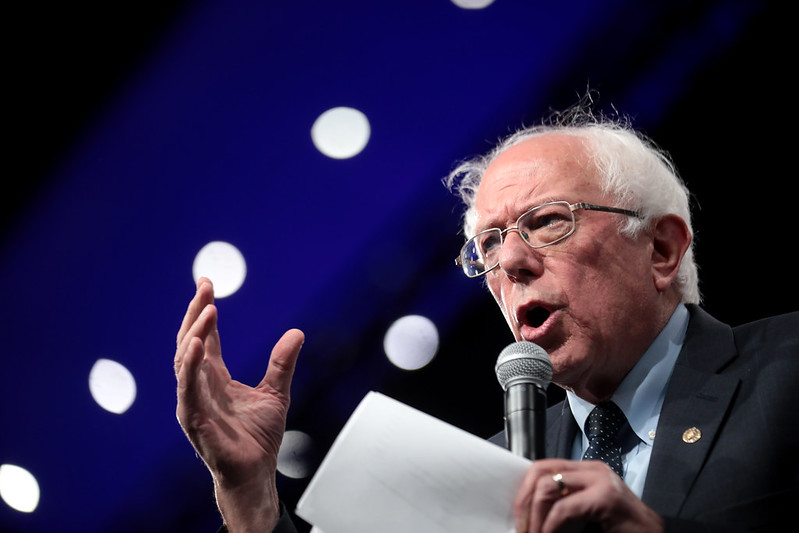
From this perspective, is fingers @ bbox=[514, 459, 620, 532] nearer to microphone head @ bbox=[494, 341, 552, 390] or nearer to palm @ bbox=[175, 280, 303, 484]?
microphone head @ bbox=[494, 341, 552, 390]

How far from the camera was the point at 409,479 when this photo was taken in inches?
37.2

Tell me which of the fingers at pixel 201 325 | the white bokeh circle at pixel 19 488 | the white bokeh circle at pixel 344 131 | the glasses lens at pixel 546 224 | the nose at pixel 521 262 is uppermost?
the white bokeh circle at pixel 344 131

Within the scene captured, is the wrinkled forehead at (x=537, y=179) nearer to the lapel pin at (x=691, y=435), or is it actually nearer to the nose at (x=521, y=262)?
the nose at (x=521, y=262)

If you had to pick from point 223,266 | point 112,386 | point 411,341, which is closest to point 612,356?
point 411,341

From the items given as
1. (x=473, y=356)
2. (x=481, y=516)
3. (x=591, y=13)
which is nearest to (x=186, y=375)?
(x=481, y=516)

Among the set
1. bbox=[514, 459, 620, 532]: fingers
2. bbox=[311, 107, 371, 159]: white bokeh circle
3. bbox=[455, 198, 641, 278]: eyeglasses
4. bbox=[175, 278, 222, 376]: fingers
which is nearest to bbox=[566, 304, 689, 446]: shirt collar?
bbox=[455, 198, 641, 278]: eyeglasses

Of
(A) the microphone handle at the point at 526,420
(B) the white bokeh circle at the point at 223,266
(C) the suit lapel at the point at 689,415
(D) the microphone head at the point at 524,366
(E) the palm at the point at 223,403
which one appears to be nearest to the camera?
(A) the microphone handle at the point at 526,420

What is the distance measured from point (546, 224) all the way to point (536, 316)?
0.26 m

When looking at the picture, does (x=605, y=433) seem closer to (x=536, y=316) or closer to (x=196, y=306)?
(x=536, y=316)

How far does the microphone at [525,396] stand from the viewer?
103cm

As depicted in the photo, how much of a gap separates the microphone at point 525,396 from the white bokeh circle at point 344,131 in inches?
63.1

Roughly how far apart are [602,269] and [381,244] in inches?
45.5

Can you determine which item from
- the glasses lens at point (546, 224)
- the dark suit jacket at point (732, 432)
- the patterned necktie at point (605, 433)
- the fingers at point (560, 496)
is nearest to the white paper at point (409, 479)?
the fingers at point (560, 496)

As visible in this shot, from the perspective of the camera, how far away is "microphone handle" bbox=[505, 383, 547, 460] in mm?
1027
